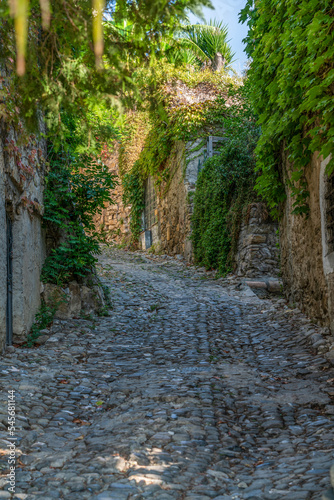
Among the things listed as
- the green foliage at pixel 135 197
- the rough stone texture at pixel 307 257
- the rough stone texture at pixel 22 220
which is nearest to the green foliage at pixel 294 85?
the rough stone texture at pixel 307 257

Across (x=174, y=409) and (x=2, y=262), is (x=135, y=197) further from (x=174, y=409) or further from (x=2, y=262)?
(x=174, y=409)

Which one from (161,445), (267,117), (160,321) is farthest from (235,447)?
(267,117)

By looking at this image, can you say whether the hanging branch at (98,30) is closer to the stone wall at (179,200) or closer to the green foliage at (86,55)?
the green foliage at (86,55)

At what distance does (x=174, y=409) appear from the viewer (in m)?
3.53

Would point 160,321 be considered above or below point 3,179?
below

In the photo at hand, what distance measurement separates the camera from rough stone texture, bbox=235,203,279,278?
9961mm

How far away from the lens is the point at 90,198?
290 inches

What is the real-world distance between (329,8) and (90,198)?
14.6 feet

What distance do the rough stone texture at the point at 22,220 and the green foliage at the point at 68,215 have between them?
351mm

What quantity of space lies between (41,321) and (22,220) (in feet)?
4.79

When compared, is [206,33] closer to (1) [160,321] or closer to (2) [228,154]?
(2) [228,154]

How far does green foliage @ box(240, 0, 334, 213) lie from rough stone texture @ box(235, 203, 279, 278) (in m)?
2.73

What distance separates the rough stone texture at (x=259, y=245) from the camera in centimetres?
996

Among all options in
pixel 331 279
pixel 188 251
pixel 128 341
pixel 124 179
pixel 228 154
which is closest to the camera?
pixel 331 279
